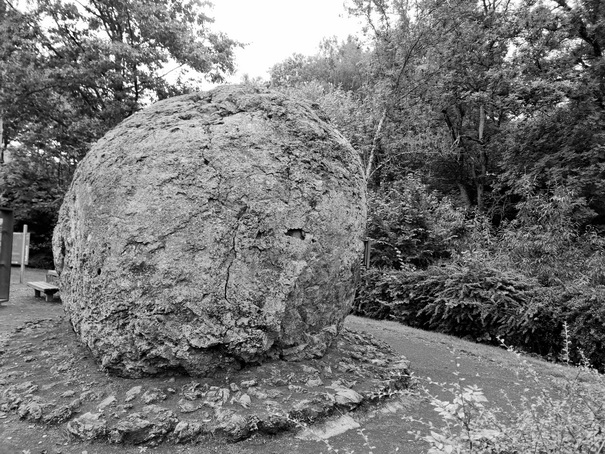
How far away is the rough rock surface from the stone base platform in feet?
0.57

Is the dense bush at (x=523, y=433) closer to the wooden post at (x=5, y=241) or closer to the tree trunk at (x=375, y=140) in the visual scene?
the wooden post at (x=5, y=241)

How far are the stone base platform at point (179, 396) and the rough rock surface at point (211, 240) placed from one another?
17cm

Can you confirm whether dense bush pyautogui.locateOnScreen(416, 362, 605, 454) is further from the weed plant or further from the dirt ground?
the dirt ground

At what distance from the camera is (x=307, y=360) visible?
418 cm

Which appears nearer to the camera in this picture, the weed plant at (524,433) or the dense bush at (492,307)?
the weed plant at (524,433)


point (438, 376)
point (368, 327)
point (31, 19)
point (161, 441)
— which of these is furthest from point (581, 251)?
point (31, 19)

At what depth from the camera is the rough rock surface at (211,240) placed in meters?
3.62

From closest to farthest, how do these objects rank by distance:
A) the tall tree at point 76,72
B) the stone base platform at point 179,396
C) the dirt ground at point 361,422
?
the dirt ground at point 361,422
the stone base platform at point 179,396
the tall tree at point 76,72

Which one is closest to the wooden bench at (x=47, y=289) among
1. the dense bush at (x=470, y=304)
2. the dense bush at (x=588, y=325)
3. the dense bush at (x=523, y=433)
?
the dense bush at (x=470, y=304)

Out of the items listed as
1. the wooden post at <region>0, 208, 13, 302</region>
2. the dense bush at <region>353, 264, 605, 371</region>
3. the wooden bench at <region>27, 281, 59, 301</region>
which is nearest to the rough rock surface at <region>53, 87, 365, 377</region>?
the dense bush at <region>353, 264, 605, 371</region>

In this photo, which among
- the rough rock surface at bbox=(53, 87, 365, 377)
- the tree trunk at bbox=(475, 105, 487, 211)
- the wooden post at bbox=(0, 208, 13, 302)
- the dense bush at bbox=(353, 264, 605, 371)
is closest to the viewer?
the rough rock surface at bbox=(53, 87, 365, 377)

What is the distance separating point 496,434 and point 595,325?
16.3ft

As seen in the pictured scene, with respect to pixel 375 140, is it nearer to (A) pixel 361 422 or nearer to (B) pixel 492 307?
(B) pixel 492 307

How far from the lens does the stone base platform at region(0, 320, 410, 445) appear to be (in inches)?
119
